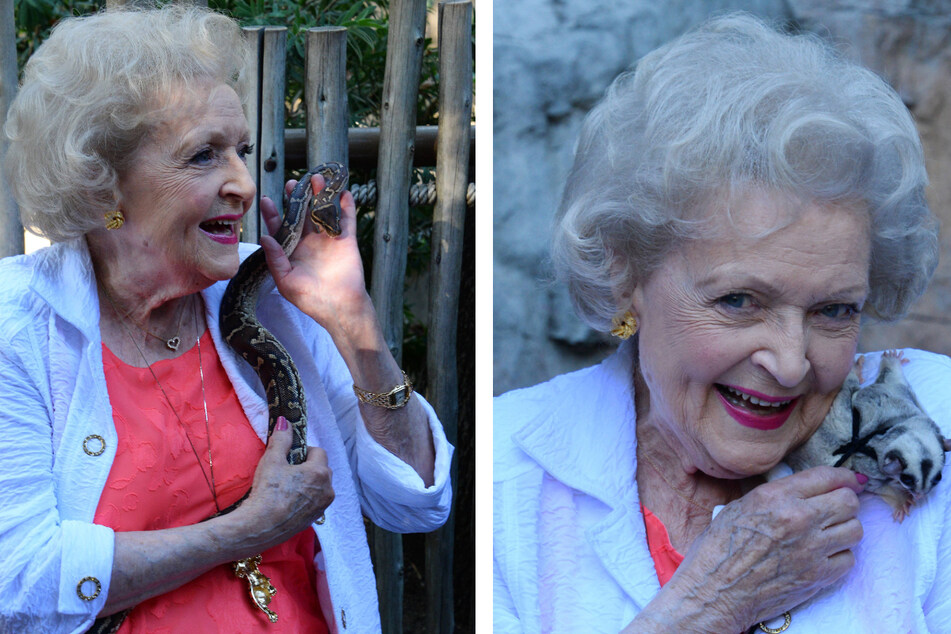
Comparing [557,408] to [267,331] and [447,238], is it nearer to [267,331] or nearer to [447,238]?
[267,331]

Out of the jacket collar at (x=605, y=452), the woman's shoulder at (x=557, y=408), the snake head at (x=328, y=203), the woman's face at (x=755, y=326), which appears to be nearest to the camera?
the woman's face at (x=755, y=326)

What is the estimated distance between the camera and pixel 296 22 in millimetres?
3855

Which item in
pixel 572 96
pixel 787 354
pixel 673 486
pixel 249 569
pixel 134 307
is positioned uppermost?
pixel 572 96

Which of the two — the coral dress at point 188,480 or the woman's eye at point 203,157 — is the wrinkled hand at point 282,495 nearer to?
the coral dress at point 188,480

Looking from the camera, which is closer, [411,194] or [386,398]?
[386,398]

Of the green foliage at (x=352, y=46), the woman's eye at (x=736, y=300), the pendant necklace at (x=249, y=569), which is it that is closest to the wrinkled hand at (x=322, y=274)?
the pendant necklace at (x=249, y=569)

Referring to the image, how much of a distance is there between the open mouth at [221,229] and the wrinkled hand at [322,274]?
0.08 metres

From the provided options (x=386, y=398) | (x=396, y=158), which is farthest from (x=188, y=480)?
(x=396, y=158)

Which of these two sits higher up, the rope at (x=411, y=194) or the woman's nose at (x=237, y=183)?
the woman's nose at (x=237, y=183)

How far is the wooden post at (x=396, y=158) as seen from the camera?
111 inches

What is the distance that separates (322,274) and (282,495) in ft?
1.79

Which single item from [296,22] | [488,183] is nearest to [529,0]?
[488,183]

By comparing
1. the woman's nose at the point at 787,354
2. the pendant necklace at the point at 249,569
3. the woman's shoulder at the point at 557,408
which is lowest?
the pendant necklace at the point at 249,569

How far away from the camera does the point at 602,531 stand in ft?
6.26
